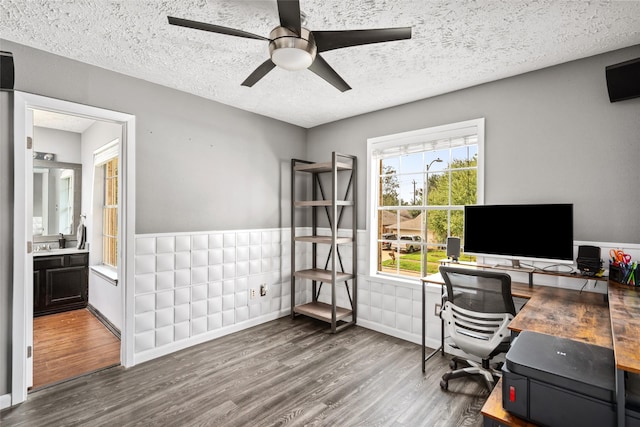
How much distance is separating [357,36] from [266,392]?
2515 millimetres

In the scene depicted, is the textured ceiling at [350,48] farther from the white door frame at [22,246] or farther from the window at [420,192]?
the window at [420,192]

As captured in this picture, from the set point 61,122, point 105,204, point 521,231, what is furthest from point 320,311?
point 61,122

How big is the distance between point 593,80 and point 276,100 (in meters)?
2.76

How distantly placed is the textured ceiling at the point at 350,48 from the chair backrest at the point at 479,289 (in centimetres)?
163

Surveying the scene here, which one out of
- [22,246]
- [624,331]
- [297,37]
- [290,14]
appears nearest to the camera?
[624,331]

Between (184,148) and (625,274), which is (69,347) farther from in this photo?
(625,274)

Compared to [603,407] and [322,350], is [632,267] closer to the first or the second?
[603,407]

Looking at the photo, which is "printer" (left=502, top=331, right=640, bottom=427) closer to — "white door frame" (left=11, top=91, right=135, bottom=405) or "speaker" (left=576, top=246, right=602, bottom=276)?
"speaker" (left=576, top=246, right=602, bottom=276)

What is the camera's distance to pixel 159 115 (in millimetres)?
2992

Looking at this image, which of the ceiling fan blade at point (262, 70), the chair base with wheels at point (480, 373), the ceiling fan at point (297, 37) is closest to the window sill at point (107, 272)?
the ceiling fan blade at point (262, 70)

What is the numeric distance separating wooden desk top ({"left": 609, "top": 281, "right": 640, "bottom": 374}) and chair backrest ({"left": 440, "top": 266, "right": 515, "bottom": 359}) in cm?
55

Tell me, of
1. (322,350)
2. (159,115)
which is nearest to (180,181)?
(159,115)

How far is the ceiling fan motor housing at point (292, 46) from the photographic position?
5.51ft

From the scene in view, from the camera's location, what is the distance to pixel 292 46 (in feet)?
5.53
